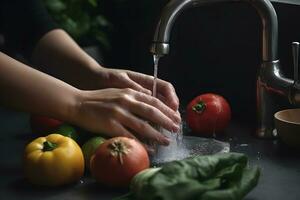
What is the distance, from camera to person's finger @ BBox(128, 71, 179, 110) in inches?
53.7

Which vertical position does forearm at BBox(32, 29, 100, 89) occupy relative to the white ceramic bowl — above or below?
above

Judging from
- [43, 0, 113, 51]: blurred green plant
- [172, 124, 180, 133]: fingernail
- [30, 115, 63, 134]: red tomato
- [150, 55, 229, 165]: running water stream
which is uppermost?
[43, 0, 113, 51]: blurred green plant

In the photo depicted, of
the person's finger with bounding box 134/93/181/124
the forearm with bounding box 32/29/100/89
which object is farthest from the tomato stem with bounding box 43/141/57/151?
the forearm with bounding box 32/29/100/89

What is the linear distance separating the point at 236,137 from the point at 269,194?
0.35 metres

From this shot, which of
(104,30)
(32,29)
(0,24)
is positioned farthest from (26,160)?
(104,30)

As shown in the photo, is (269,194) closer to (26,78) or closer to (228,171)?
(228,171)

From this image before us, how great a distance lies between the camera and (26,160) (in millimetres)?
1138

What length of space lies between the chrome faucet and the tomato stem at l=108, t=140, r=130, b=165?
0.74ft

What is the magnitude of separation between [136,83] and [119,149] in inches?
15.0

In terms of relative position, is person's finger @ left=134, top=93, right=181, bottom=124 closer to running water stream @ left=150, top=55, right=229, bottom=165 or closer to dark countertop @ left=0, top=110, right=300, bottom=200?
running water stream @ left=150, top=55, right=229, bottom=165

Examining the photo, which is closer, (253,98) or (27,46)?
(253,98)

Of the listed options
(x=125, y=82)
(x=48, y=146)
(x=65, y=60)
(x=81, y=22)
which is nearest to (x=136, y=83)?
(x=125, y=82)

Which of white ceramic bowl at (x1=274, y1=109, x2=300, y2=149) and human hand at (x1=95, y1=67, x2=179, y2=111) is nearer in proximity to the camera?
white ceramic bowl at (x1=274, y1=109, x2=300, y2=149)

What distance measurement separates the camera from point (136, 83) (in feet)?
4.77
